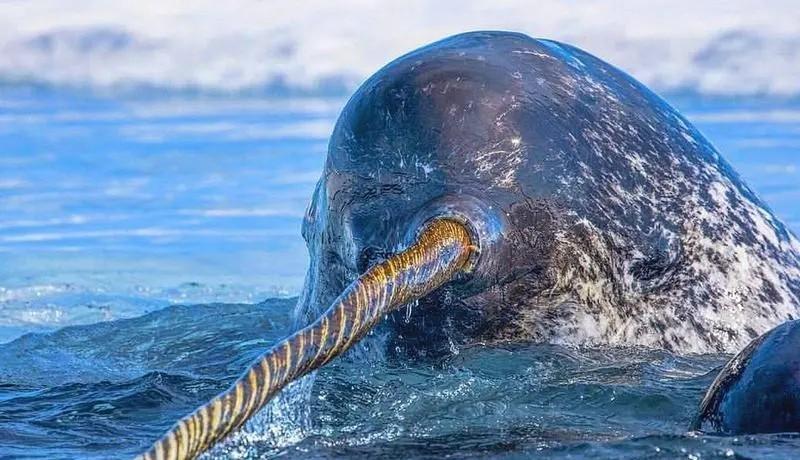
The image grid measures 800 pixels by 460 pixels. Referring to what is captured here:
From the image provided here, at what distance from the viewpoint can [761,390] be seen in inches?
205

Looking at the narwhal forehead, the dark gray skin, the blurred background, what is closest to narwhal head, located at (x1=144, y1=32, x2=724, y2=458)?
the narwhal forehead

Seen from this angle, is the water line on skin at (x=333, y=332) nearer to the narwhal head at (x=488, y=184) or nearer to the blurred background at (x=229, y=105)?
the narwhal head at (x=488, y=184)

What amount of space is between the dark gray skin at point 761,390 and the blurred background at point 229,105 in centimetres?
919

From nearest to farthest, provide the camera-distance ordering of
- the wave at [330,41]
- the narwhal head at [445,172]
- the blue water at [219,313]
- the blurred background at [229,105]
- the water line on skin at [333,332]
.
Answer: the water line on skin at [333,332] → the blue water at [219,313] → the narwhal head at [445,172] → the blurred background at [229,105] → the wave at [330,41]

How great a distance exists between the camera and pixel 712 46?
72.8 feet

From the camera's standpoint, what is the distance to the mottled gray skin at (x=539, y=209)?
668cm

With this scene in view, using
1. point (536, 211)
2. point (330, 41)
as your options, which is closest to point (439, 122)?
point (536, 211)

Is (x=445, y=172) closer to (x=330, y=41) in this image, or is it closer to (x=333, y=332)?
(x=333, y=332)

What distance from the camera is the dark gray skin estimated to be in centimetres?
513

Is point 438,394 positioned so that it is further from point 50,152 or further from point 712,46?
point 712,46

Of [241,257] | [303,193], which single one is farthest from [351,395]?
[303,193]

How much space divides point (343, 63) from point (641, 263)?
15390 millimetres

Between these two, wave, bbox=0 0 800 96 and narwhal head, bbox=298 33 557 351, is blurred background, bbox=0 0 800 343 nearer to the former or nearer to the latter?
wave, bbox=0 0 800 96

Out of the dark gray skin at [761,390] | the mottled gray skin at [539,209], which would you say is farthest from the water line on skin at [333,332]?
the dark gray skin at [761,390]
